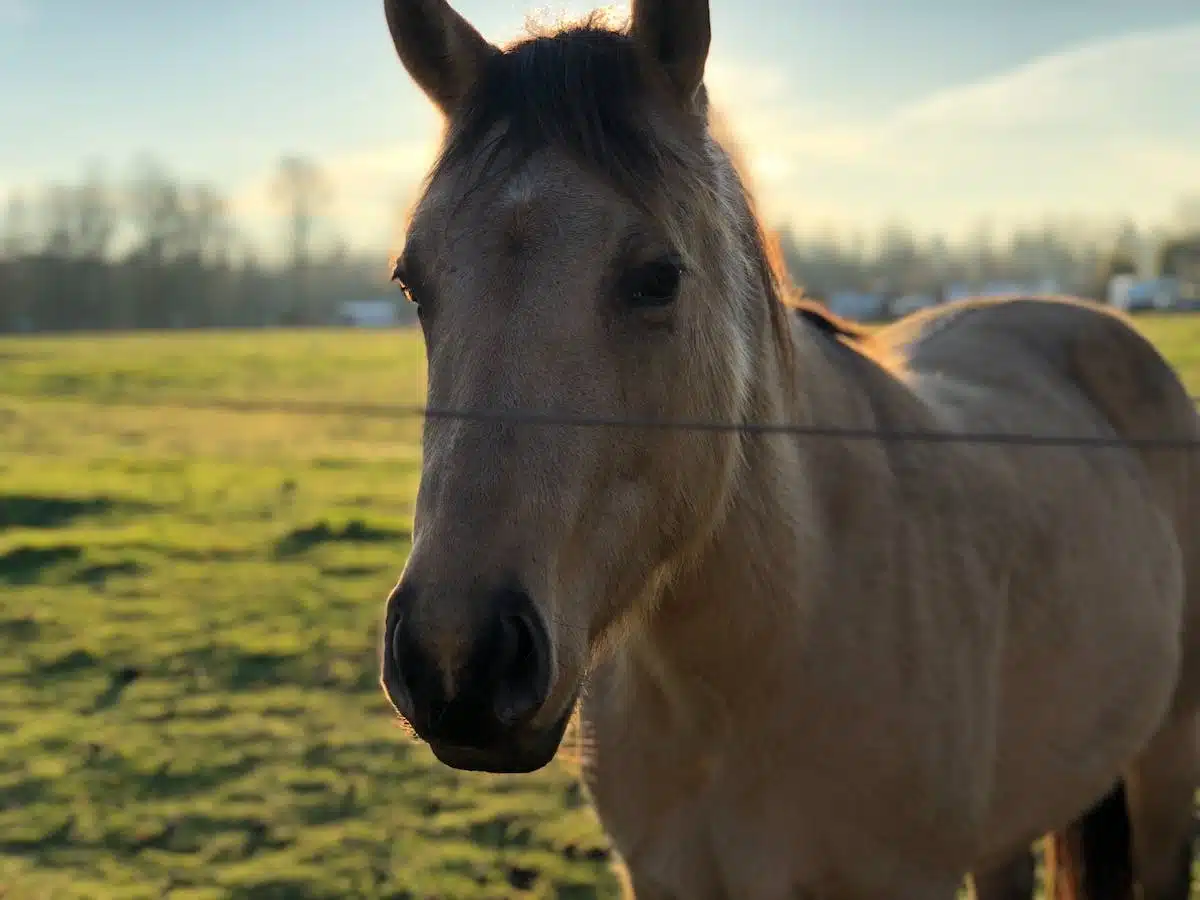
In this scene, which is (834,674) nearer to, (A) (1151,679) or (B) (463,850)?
(A) (1151,679)

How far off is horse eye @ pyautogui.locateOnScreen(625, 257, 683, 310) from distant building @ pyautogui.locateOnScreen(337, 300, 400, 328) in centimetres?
5171

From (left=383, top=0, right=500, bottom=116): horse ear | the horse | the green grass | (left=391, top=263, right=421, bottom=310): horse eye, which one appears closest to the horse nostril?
the horse

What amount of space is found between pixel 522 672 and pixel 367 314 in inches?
2344

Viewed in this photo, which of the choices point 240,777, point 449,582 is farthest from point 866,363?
point 240,777

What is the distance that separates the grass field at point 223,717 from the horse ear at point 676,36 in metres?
1.30

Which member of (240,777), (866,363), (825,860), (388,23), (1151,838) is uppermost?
(388,23)

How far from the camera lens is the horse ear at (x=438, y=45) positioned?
2.16 meters

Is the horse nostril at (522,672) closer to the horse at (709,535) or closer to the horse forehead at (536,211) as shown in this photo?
the horse at (709,535)

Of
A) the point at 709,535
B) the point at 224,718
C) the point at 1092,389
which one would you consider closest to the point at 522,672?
the point at 709,535

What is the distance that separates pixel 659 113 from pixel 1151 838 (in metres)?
3.41

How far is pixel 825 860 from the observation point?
7.87 ft

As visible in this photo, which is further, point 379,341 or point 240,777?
point 379,341

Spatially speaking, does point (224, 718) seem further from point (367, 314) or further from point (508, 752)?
point (367, 314)

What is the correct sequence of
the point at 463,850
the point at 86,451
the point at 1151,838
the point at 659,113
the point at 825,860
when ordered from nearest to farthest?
the point at 659,113, the point at 825,860, the point at 1151,838, the point at 463,850, the point at 86,451
